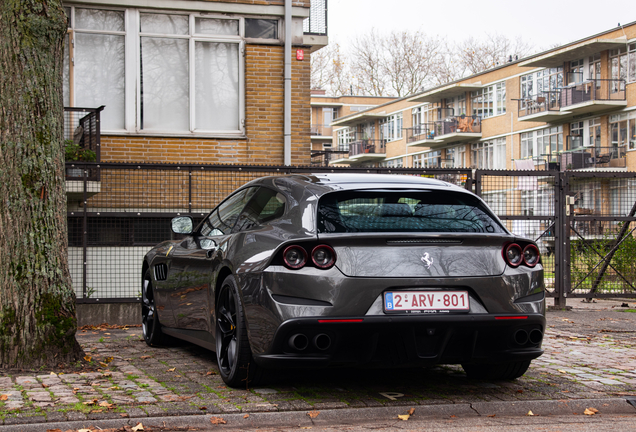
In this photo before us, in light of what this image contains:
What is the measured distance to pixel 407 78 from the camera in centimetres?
7569

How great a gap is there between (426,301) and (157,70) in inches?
445

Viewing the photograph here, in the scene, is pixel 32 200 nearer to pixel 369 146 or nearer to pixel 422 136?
pixel 422 136

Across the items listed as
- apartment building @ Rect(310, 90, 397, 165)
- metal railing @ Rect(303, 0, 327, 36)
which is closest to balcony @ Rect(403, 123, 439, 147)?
apartment building @ Rect(310, 90, 397, 165)

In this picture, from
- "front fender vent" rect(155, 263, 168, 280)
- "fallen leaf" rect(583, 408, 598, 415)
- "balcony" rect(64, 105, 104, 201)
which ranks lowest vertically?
"fallen leaf" rect(583, 408, 598, 415)

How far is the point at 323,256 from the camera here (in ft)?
16.7

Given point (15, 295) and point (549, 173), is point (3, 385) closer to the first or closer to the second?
point (15, 295)

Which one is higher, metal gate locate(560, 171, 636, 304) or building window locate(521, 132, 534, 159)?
building window locate(521, 132, 534, 159)

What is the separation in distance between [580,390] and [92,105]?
11490mm

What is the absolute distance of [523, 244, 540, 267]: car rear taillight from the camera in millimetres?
5512

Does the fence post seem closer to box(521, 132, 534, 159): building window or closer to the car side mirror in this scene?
the car side mirror

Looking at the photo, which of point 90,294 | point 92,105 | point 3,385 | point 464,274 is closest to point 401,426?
point 464,274

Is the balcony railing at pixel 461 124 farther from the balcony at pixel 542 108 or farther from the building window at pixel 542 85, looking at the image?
the balcony at pixel 542 108

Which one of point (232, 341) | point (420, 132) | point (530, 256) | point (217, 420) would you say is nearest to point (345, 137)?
point (420, 132)

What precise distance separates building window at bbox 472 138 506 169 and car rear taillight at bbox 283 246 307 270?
52.2 metres
